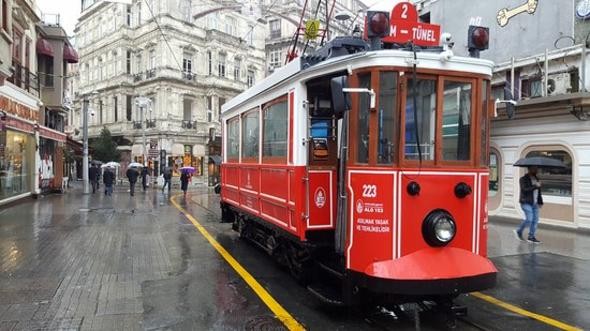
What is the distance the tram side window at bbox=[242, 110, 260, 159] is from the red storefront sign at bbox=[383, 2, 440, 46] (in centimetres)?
321

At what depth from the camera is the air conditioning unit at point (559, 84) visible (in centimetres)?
1311

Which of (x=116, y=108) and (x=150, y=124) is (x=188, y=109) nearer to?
(x=150, y=124)

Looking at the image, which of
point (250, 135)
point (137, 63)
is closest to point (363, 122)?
point (250, 135)

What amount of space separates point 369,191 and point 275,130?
2402mm

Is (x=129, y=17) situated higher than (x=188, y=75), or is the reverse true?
(x=129, y=17)

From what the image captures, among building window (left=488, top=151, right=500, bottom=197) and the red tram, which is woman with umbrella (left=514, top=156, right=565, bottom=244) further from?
the red tram

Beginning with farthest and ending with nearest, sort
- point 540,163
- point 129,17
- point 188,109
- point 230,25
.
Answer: point 230,25 → point 188,109 → point 129,17 → point 540,163

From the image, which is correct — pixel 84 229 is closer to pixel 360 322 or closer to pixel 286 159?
pixel 286 159

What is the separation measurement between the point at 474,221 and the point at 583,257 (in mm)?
5225

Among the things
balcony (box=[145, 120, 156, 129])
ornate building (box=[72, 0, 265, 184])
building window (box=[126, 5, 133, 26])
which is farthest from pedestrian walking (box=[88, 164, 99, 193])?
Result: building window (box=[126, 5, 133, 26])

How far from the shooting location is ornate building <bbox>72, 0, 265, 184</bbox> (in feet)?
144

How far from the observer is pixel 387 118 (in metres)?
5.12

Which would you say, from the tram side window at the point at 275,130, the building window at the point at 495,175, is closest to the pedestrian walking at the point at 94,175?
the building window at the point at 495,175

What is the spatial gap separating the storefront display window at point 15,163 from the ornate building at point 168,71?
18439 mm
